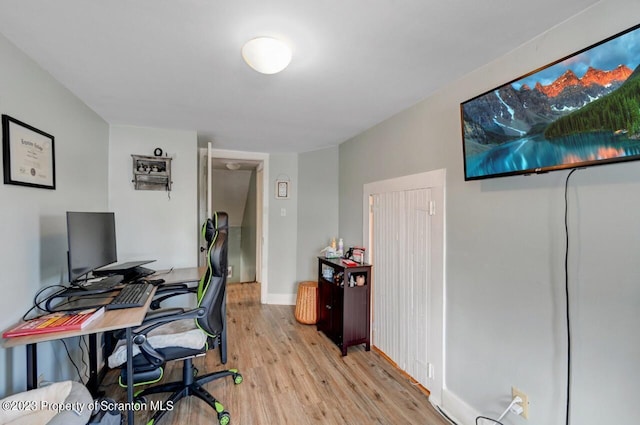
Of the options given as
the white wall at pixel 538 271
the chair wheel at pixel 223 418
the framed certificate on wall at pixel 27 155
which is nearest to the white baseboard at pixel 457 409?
the white wall at pixel 538 271

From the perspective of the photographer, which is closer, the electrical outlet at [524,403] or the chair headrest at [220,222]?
the electrical outlet at [524,403]

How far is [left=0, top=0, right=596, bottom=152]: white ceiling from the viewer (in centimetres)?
118

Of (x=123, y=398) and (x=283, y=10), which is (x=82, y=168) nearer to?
(x=123, y=398)

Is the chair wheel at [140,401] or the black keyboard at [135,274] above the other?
the black keyboard at [135,274]

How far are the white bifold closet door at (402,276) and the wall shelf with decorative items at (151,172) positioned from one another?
83.6 inches

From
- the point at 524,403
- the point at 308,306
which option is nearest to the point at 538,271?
the point at 524,403

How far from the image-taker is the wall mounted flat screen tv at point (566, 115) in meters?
0.97

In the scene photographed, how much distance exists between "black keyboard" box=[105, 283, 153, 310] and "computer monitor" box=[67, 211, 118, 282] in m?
0.25

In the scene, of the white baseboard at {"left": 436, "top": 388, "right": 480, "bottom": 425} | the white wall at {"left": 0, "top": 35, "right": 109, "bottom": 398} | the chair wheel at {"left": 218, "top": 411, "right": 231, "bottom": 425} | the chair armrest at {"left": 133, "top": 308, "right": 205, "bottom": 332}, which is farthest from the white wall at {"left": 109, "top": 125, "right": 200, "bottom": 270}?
the white baseboard at {"left": 436, "top": 388, "right": 480, "bottom": 425}

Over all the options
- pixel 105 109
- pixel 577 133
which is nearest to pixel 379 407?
pixel 577 133

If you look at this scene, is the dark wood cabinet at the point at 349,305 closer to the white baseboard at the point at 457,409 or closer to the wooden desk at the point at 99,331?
the white baseboard at the point at 457,409

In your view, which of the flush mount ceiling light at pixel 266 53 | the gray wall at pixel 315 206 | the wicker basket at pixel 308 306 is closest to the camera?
the flush mount ceiling light at pixel 266 53

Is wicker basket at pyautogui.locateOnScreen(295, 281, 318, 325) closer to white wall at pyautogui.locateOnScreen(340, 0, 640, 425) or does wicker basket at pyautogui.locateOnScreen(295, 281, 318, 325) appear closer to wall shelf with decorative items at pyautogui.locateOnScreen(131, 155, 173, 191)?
white wall at pyautogui.locateOnScreen(340, 0, 640, 425)

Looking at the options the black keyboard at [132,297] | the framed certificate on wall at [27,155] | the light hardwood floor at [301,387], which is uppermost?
the framed certificate on wall at [27,155]
